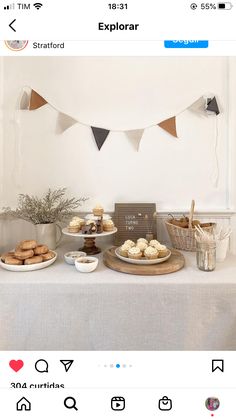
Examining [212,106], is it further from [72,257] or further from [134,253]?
[72,257]

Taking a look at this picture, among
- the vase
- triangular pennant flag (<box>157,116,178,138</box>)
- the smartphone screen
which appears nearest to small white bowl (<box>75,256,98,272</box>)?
the smartphone screen

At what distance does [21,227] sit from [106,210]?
36 centimetres

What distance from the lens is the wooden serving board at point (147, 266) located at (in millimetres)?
866

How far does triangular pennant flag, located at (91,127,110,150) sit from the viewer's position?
119cm
